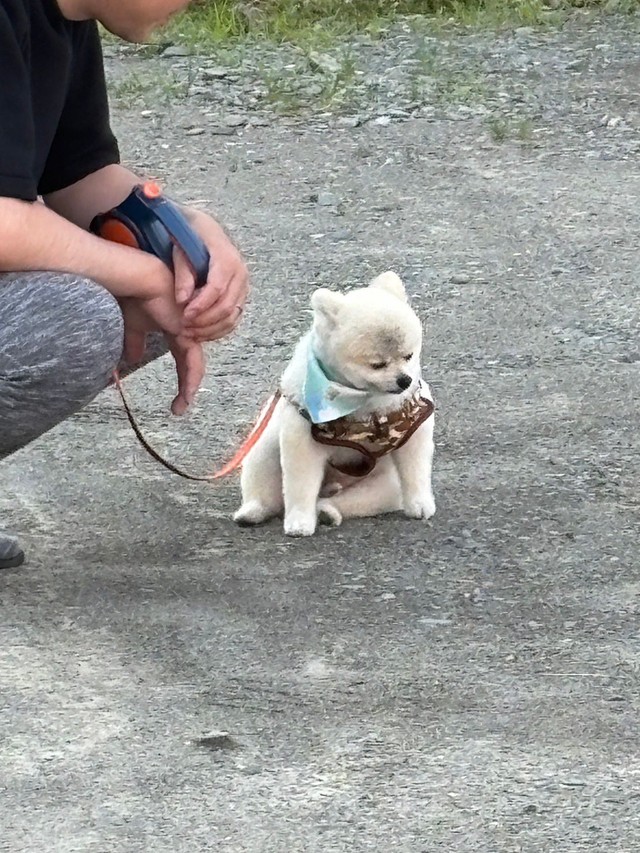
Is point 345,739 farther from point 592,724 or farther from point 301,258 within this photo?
point 301,258

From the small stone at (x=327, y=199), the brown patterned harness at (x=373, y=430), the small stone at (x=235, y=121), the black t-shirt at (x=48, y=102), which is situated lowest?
the small stone at (x=327, y=199)

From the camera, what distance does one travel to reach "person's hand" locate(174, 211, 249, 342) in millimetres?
2471

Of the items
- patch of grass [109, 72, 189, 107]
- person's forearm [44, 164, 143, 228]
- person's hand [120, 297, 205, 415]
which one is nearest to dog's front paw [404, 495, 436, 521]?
person's hand [120, 297, 205, 415]

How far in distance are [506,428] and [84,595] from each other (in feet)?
4.05

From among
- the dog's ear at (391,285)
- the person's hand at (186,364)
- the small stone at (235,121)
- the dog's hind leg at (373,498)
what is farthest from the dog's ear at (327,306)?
the small stone at (235,121)

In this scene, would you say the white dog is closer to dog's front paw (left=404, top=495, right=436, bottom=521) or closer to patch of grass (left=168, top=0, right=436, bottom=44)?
dog's front paw (left=404, top=495, right=436, bottom=521)

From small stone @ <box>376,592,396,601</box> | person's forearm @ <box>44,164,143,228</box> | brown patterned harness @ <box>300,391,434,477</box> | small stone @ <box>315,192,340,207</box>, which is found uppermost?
person's forearm @ <box>44,164,143,228</box>

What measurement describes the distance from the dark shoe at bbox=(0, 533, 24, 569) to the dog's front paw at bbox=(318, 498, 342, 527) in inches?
24.4

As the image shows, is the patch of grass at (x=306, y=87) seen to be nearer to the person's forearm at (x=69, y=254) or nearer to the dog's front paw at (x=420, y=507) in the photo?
the dog's front paw at (x=420, y=507)

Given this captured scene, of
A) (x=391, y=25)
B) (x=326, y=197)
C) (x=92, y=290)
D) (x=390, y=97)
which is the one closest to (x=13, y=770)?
(x=92, y=290)

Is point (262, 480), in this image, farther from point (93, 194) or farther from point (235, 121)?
point (235, 121)

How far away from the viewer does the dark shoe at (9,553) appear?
2.73 meters

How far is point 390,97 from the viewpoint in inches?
258

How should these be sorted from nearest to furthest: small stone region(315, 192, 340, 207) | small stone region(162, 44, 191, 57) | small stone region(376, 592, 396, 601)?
small stone region(376, 592, 396, 601) < small stone region(315, 192, 340, 207) < small stone region(162, 44, 191, 57)
